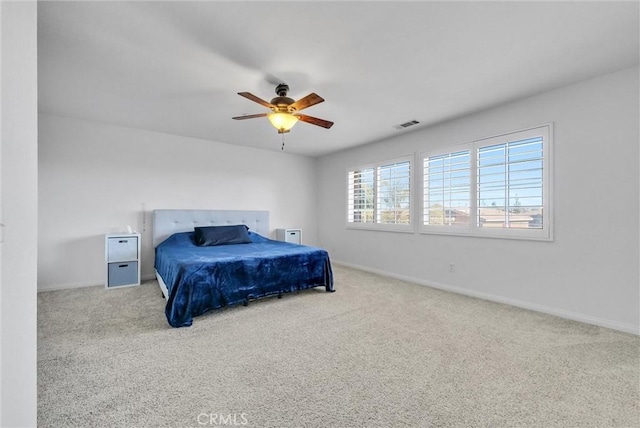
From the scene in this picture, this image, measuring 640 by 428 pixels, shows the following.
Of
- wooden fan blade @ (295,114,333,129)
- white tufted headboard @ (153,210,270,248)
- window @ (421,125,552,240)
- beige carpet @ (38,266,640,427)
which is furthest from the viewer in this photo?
white tufted headboard @ (153,210,270,248)

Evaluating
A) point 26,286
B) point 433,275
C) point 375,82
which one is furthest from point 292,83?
point 433,275

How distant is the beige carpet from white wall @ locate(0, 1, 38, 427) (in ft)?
1.75

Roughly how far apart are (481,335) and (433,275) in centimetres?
163

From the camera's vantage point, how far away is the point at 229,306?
3053mm

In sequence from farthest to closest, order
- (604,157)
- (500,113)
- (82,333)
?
1. (500,113)
2. (604,157)
3. (82,333)

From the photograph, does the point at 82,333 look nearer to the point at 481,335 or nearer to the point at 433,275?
the point at 481,335

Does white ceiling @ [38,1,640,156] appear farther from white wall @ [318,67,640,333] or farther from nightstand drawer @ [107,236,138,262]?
nightstand drawer @ [107,236,138,262]

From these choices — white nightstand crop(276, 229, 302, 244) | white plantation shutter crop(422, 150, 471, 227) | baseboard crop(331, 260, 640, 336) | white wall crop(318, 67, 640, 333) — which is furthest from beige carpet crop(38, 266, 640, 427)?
white nightstand crop(276, 229, 302, 244)

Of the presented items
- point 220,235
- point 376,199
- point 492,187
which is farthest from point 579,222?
point 220,235

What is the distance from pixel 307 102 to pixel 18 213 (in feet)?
6.79

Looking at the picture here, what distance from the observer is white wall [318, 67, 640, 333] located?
2.48 m

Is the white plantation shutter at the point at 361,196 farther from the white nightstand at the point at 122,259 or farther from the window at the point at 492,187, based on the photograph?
the white nightstand at the point at 122,259

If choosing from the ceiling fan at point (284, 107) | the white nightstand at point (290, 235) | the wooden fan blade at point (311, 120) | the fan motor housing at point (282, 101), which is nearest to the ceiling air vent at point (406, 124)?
the wooden fan blade at point (311, 120)

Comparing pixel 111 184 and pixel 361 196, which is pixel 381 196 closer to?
pixel 361 196
